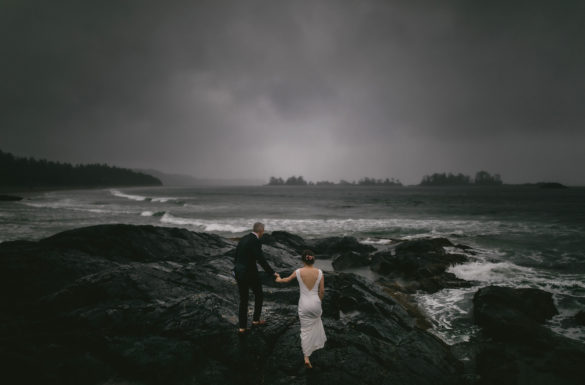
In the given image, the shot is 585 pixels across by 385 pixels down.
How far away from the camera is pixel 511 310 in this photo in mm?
8398

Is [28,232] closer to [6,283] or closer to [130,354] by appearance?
[6,283]

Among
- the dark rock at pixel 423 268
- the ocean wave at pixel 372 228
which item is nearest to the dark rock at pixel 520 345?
the dark rock at pixel 423 268

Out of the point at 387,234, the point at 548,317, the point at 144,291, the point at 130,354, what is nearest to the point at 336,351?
the point at 130,354

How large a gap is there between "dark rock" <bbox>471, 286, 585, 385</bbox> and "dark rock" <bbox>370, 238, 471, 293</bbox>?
2701mm

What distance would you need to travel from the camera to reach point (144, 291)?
22.4ft

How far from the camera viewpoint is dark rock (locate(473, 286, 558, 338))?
785cm

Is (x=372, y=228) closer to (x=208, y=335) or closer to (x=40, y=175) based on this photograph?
(x=208, y=335)

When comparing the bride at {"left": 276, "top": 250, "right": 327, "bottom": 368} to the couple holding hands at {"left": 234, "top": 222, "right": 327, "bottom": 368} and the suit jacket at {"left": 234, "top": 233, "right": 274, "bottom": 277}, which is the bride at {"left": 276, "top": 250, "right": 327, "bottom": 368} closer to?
the couple holding hands at {"left": 234, "top": 222, "right": 327, "bottom": 368}

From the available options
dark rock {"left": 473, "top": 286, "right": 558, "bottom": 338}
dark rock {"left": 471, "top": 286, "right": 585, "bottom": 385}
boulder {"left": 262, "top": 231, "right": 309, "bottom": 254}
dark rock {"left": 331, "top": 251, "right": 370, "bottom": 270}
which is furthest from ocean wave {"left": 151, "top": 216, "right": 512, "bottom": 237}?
dark rock {"left": 471, "top": 286, "right": 585, "bottom": 385}

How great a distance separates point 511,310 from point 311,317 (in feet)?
24.9

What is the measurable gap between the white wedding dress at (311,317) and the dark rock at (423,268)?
824 cm

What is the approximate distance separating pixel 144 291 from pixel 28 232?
24289mm

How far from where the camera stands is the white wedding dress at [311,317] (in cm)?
518

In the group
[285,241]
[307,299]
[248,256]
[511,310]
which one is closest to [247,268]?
[248,256]
